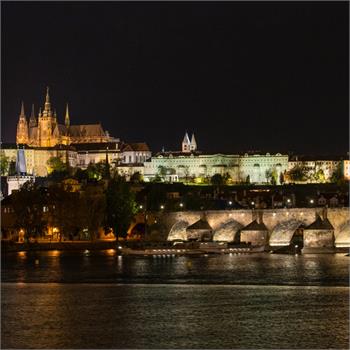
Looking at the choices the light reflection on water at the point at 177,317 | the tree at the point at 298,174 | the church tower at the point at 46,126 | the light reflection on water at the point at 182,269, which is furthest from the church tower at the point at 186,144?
the light reflection on water at the point at 177,317

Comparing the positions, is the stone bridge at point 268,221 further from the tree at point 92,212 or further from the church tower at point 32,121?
the church tower at point 32,121

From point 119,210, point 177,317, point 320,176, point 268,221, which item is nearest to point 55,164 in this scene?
point 320,176

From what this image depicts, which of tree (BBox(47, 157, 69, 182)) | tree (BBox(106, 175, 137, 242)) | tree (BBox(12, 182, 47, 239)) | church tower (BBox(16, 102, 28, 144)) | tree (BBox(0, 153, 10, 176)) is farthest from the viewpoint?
church tower (BBox(16, 102, 28, 144))

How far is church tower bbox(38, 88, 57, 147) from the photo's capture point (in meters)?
130

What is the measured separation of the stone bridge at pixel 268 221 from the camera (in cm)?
4428

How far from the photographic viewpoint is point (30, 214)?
53.3 meters

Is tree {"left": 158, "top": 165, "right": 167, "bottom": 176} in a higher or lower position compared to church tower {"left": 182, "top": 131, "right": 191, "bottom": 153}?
lower

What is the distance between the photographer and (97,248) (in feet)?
164

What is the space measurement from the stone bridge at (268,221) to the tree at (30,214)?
21.0ft

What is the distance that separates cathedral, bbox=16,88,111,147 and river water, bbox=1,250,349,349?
93382mm

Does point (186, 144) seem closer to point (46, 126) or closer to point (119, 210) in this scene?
point (46, 126)

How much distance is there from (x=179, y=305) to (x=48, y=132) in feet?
358

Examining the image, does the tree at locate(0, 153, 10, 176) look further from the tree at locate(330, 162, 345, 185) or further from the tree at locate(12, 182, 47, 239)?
the tree at locate(12, 182, 47, 239)

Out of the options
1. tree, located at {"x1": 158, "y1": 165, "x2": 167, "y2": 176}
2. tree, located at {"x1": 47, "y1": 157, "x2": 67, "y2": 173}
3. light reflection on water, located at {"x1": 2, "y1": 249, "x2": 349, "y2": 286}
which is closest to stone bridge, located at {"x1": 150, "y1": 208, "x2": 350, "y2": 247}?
light reflection on water, located at {"x1": 2, "y1": 249, "x2": 349, "y2": 286}
